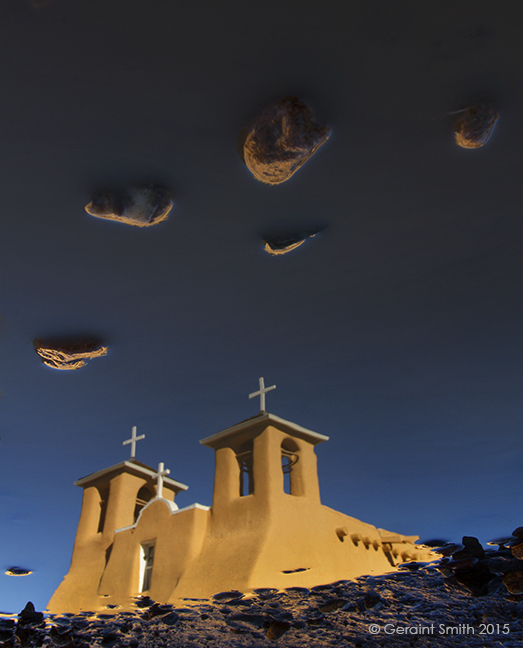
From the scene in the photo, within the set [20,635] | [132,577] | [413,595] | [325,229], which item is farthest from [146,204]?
[20,635]

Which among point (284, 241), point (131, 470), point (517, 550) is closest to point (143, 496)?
point (131, 470)

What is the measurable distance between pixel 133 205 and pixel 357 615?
34.3 ft

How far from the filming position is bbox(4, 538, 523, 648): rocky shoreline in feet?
32.6

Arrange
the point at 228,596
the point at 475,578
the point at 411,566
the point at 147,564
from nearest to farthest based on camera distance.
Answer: the point at 228,596 < the point at 475,578 < the point at 411,566 < the point at 147,564

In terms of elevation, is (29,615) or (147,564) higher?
(147,564)

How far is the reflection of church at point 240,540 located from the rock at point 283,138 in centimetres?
679

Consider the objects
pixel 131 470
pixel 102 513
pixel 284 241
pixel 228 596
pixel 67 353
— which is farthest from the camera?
pixel 102 513

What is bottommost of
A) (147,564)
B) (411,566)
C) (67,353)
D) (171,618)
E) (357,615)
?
(357,615)

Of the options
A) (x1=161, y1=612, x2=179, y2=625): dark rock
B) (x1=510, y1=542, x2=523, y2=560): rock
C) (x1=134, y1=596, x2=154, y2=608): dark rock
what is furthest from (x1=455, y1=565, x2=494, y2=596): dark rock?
(x1=134, y1=596, x2=154, y2=608): dark rock

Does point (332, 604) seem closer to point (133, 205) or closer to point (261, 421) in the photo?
point (261, 421)

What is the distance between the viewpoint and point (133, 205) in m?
6.18

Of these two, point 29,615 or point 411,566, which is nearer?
point 411,566

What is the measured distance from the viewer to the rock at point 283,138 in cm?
520

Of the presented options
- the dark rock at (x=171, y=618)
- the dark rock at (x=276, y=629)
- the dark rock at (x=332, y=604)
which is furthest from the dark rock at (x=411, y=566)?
the dark rock at (x=171, y=618)
